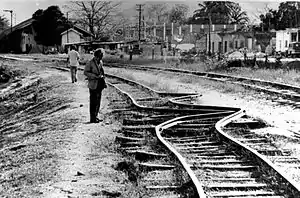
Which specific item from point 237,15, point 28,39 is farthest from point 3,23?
point 237,15

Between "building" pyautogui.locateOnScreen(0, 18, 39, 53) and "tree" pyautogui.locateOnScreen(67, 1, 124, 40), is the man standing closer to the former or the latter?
"building" pyautogui.locateOnScreen(0, 18, 39, 53)

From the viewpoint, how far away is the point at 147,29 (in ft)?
361

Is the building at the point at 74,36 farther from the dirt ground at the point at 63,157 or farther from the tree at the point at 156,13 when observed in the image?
the dirt ground at the point at 63,157

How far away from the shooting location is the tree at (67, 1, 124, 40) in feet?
333

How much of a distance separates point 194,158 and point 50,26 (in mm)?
86103

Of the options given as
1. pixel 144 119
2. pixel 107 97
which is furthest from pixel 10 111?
pixel 144 119

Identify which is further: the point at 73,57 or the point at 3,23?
the point at 3,23

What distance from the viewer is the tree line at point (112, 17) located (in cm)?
9212

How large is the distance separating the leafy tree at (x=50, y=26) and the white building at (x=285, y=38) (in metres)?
32.2

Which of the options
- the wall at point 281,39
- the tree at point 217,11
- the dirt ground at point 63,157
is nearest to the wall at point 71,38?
the wall at point 281,39

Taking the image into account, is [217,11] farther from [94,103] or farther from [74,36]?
[94,103]

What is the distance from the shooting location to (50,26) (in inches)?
3654

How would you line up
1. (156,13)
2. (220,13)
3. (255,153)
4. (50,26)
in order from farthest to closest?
(156,13)
(220,13)
(50,26)
(255,153)

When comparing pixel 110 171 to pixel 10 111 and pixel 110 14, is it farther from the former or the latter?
pixel 110 14
